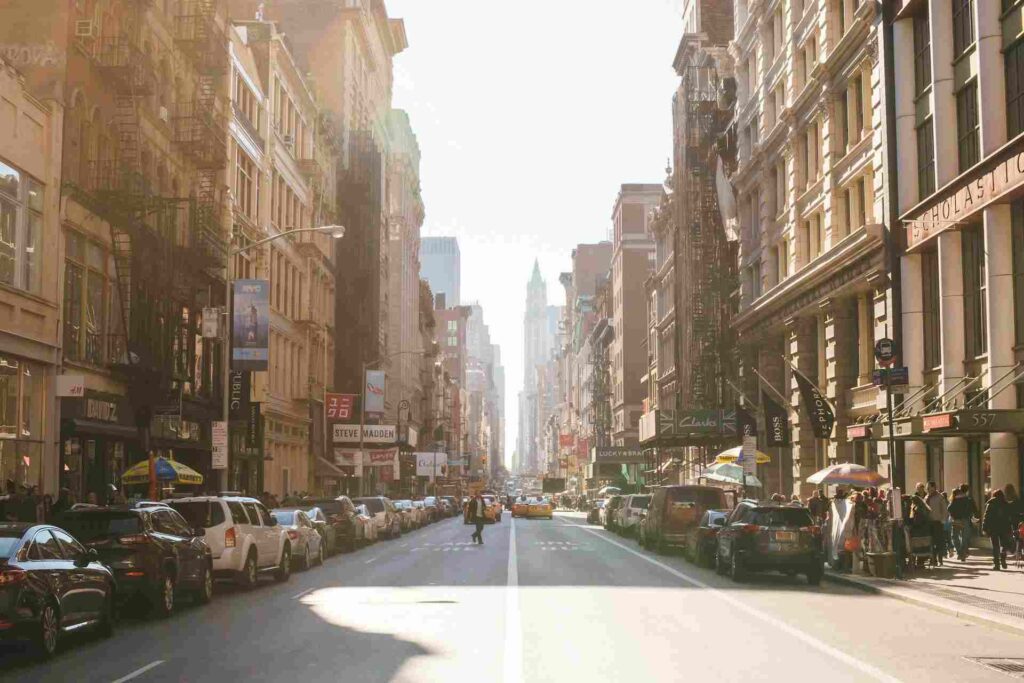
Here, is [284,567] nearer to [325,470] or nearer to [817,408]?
[817,408]

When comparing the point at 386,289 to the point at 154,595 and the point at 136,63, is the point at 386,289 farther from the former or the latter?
the point at 154,595

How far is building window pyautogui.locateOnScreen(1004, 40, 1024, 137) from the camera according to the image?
29.1m

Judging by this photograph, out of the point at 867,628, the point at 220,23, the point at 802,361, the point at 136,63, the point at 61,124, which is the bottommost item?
the point at 867,628

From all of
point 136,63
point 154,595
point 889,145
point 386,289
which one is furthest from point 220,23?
point 386,289

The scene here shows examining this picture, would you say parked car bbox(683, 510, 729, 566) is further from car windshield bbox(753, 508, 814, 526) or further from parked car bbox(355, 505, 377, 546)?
parked car bbox(355, 505, 377, 546)

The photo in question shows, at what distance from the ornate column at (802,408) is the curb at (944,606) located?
23159mm

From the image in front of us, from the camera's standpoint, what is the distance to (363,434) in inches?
2869

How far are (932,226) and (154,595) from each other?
Answer: 23157 millimetres

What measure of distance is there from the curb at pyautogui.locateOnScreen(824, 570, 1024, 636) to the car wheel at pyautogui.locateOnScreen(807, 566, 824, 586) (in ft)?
1.68

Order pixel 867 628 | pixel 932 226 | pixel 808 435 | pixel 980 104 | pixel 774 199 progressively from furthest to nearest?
1. pixel 774 199
2. pixel 808 435
3. pixel 932 226
4. pixel 980 104
5. pixel 867 628

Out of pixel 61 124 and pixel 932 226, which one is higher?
pixel 61 124

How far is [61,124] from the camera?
3072 cm

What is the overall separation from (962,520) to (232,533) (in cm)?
1701

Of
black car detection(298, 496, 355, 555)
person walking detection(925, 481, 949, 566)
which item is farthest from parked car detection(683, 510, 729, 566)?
black car detection(298, 496, 355, 555)
